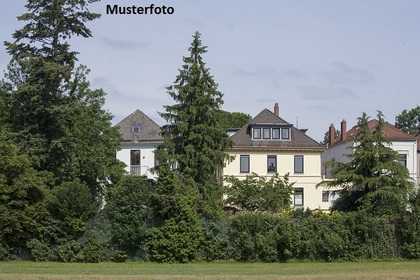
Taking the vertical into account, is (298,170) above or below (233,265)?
above

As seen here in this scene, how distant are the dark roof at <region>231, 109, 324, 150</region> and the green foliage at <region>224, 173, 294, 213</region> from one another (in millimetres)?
17792

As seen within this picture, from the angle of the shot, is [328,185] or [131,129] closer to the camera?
[328,185]

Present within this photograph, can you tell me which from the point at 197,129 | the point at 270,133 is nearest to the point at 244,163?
the point at 270,133

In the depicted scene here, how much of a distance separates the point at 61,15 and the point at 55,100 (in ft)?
17.3

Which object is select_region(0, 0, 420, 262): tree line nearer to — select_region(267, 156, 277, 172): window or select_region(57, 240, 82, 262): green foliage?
select_region(57, 240, 82, 262): green foliage

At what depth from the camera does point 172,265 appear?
118 ft

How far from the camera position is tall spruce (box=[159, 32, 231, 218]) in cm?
4538

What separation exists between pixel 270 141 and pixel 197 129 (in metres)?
26.5

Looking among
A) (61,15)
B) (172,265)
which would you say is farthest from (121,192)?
(61,15)

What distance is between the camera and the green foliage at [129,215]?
38.1 metres

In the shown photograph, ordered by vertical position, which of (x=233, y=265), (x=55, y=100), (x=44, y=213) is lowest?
(x=233, y=265)

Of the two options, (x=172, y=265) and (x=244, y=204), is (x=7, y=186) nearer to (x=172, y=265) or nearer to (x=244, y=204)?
(x=172, y=265)

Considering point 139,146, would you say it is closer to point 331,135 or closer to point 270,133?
point 270,133

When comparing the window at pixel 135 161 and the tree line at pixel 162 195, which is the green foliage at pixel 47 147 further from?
the window at pixel 135 161
